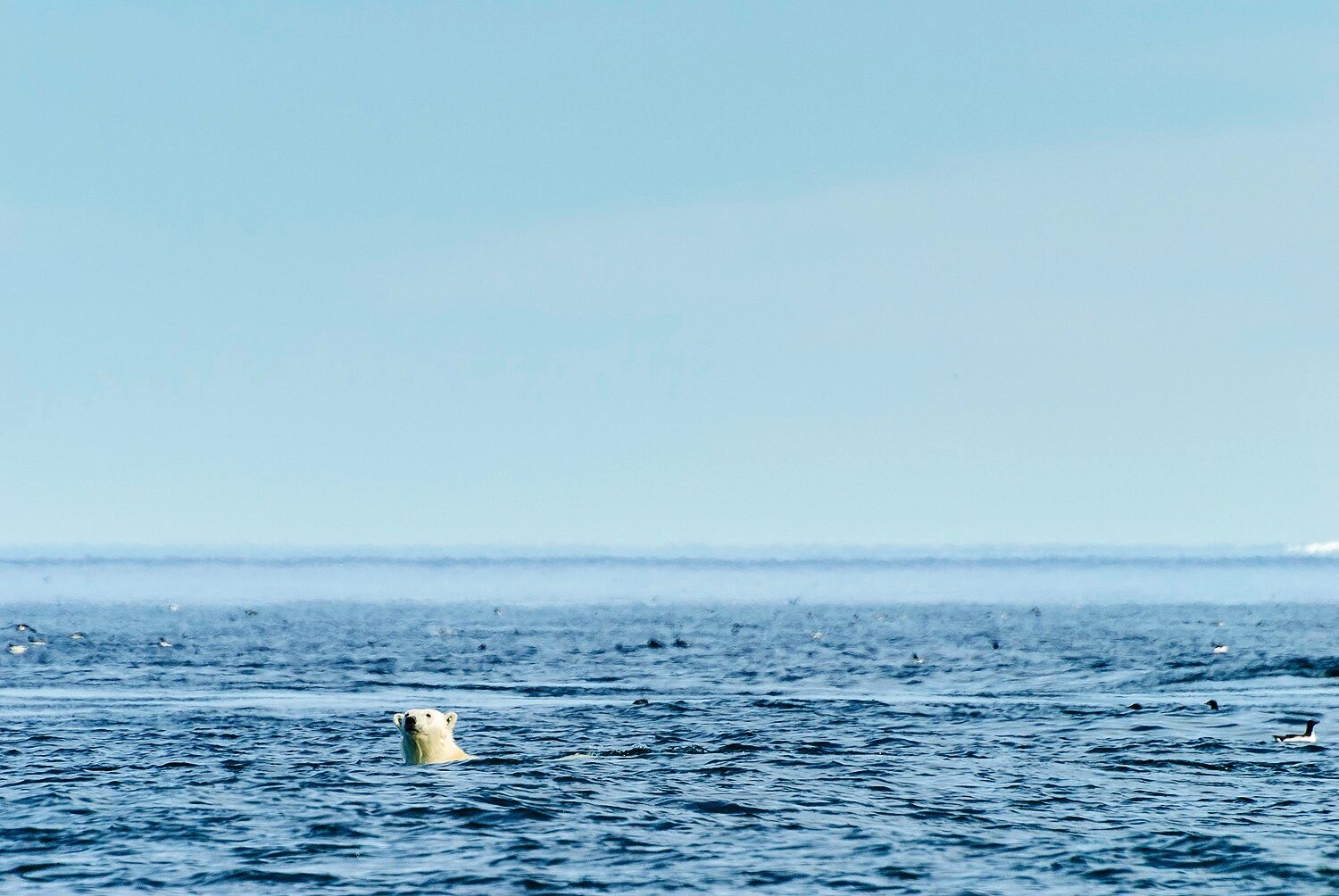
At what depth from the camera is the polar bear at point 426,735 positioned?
22.8 meters

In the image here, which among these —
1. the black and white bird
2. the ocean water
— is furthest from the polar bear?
the black and white bird

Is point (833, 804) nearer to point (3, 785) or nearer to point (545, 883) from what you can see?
point (545, 883)

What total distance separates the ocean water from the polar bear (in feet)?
1.05

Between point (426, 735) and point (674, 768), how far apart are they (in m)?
3.58

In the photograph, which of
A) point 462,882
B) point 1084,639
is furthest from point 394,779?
point 1084,639

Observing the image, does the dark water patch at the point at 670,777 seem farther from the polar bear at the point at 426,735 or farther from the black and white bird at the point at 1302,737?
the polar bear at the point at 426,735

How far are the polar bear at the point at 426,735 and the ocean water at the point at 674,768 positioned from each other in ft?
Result: 1.05

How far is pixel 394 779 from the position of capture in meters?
21.8

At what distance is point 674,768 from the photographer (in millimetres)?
22938

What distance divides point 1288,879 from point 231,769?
1396cm

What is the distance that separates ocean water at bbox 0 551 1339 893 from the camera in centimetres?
1634

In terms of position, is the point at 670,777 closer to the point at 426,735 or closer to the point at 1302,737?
the point at 426,735

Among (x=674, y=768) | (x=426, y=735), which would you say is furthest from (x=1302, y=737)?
(x=426, y=735)

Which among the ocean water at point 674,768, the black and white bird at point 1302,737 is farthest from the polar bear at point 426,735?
the black and white bird at point 1302,737
